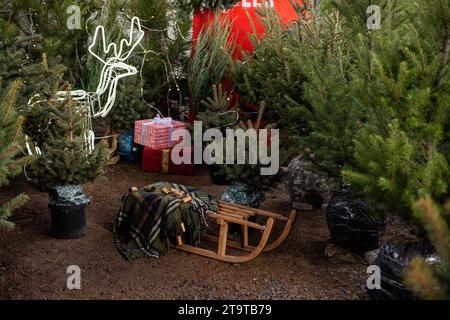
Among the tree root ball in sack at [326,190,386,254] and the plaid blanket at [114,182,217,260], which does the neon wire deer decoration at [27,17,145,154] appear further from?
the tree root ball in sack at [326,190,386,254]

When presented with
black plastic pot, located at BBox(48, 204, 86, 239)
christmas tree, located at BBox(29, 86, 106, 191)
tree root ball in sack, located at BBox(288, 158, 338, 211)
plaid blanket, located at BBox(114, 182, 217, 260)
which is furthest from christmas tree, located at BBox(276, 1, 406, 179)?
black plastic pot, located at BBox(48, 204, 86, 239)

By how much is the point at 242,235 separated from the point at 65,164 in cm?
156

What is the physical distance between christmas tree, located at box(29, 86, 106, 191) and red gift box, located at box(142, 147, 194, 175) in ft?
6.47

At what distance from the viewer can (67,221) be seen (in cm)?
508

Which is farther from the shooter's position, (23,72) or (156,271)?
(23,72)

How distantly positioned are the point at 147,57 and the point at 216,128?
72.5 inches

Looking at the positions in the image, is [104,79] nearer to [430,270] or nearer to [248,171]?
[248,171]

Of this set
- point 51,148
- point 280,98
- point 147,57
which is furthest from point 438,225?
point 147,57

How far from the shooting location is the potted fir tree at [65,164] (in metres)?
4.95

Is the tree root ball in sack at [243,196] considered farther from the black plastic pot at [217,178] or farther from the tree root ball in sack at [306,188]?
the black plastic pot at [217,178]

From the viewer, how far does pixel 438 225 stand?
243cm

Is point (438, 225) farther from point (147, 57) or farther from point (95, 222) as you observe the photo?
point (147, 57)

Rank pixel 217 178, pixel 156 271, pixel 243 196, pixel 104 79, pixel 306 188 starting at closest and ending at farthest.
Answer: pixel 156 271 < pixel 243 196 < pixel 306 188 < pixel 104 79 < pixel 217 178

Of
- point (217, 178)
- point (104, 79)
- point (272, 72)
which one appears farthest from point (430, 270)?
point (104, 79)
